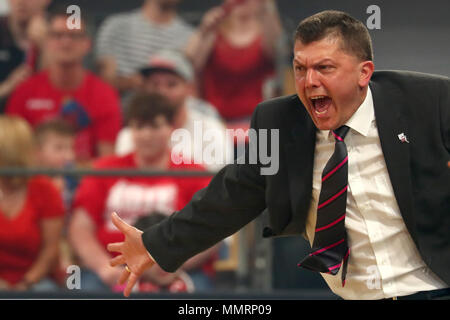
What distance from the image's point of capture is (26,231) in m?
5.11

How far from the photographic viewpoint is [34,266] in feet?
16.6

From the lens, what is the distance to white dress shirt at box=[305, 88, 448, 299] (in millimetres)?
2754

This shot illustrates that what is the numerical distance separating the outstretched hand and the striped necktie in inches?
25.8

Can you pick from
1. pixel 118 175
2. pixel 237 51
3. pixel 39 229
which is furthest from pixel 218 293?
pixel 237 51

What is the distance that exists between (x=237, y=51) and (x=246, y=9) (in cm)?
30

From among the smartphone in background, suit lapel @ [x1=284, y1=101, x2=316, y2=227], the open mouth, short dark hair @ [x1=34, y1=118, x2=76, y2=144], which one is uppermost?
the smartphone in background

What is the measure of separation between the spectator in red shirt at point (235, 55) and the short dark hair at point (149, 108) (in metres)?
0.36

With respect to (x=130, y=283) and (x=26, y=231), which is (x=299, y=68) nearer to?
(x=130, y=283)

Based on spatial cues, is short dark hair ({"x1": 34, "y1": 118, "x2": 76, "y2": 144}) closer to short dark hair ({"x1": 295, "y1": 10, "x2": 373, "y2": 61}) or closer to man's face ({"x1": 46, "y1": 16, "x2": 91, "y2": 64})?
man's face ({"x1": 46, "y1": 16, "x2": 91, "y2": 64})

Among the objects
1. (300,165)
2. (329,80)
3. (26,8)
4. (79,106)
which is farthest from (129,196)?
(329,80)

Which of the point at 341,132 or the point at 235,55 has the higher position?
the point at 235,55

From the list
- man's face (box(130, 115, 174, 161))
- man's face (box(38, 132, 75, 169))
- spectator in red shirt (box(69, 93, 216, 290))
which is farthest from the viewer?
man's face (box(38, 132, 75, 169))

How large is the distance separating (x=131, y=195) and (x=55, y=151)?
2.45ft

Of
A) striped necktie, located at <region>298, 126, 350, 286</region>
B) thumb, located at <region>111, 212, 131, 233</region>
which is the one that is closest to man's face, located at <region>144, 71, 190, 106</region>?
thumb, located at <region>111, 212, 131, 233</region>
